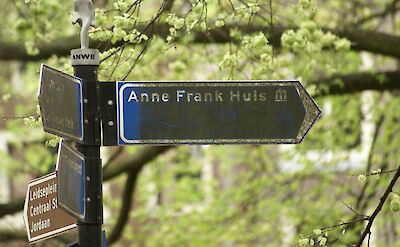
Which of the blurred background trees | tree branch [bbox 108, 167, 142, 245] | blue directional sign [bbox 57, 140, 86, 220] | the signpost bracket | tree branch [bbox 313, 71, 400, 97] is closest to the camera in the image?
blue directional sign [bbox 57, 140, 86, 220]

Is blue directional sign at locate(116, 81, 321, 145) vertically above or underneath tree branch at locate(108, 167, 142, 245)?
above

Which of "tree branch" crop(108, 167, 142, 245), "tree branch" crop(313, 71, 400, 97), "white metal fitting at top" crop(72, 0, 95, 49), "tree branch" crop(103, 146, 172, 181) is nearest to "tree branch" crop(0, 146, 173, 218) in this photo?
"tree branch" crop(103, 146, 172, 181)

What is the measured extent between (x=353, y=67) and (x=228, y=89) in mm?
8155

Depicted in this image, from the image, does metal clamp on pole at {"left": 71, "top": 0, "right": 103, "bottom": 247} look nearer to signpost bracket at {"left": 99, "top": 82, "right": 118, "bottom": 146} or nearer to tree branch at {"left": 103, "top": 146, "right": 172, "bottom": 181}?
signpost bracket at {"left": 99, "top": 82, "right": 118, "bottom": 146}

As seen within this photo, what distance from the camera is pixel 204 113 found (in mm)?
5219

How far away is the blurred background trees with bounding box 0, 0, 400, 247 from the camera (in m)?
7.83

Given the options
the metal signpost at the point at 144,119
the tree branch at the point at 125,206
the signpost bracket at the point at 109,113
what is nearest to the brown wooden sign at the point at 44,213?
the metal signpost at the point at 144,119

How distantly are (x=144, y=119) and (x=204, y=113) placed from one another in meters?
0.25

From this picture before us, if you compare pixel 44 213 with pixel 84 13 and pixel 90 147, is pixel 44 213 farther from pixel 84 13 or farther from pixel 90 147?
pixel 84 13


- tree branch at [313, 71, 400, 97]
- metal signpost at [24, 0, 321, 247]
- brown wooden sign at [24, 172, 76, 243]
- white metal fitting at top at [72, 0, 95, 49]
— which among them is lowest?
brown wooden sign at [24, 172, 76, 243]

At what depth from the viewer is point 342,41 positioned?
9.14 meters

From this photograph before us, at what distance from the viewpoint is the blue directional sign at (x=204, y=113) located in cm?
520

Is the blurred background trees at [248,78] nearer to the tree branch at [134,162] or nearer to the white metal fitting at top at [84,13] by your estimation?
the tree branch at [134,162]

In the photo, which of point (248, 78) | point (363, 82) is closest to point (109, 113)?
point (248, 78)
